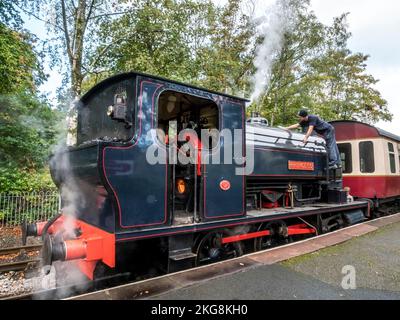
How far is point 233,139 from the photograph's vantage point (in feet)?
13.9

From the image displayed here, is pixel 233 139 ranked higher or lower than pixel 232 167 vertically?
higher

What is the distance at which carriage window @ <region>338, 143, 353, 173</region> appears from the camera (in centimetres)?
874

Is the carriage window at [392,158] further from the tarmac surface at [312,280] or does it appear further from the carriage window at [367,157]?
the tarmac surface at [312,280]

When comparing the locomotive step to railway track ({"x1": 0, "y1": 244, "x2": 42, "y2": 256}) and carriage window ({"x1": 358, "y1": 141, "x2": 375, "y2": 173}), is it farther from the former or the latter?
carriage window ({"x1": 358, "y1": 141, "x2": 375, "y2": 173})

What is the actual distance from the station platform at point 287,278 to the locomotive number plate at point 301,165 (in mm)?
1607

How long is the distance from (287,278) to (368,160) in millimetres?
6526

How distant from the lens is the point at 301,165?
19.8ft

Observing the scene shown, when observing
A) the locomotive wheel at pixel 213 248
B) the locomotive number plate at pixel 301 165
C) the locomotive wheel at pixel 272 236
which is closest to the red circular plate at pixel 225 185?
the locomotive wheel at pixel 213 248

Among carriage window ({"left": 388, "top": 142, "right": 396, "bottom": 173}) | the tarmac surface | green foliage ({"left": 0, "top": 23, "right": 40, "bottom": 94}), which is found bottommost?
the tarmac surface

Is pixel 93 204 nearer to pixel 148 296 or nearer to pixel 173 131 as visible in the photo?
pixel 148 296

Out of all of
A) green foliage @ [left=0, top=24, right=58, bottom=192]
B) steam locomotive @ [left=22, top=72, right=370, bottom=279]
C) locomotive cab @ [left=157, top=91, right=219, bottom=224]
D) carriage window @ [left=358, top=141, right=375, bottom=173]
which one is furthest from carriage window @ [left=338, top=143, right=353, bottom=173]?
green foliage @ [left=0, top=24, right=58, bottom=192]

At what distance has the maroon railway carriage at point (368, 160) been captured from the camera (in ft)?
26.7
